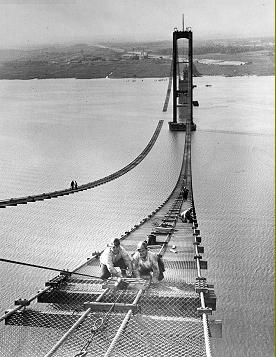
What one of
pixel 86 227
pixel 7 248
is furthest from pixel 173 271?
pixel 86 227

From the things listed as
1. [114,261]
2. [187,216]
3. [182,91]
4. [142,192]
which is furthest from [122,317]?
[182,91]

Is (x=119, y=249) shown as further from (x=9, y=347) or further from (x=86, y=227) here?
(x=86, y=227)

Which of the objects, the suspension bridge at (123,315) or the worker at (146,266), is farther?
the worker at (146,266)

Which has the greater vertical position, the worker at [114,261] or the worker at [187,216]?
the worker at [114,261]

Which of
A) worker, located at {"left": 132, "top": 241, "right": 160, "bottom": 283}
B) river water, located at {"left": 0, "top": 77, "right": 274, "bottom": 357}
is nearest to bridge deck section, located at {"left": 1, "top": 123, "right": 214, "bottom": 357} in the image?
worker, located at {"left": 132, "top": 241, "right": 160, "bottom": 283}

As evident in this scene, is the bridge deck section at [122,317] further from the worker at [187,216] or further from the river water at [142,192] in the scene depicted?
the worker at [187,216]

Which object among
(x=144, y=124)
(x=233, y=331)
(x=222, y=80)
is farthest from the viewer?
(x=222, y=80)

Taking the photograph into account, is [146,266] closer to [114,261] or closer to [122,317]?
[114,261]

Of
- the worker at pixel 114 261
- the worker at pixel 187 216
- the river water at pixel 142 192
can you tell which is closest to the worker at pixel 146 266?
the worker at pixel 114 261
